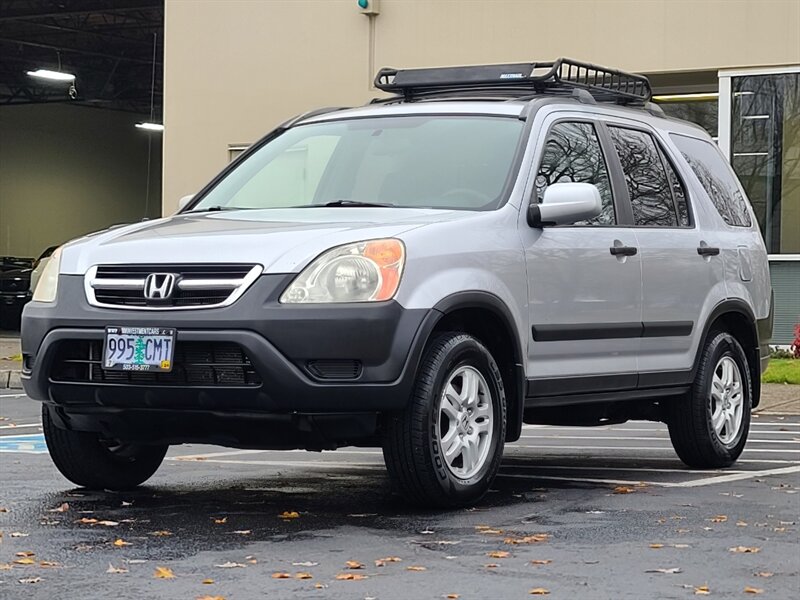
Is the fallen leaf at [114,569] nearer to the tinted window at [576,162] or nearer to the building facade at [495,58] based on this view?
the tinted window at [576,162]

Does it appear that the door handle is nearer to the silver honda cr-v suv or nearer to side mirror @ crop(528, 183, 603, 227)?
the silver honda cr-v suv

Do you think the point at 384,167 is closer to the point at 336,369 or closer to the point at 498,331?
the point at 498,331

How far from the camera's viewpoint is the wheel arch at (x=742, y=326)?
8.94 m

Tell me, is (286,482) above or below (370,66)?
below

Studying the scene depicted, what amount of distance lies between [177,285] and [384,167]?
62.3 inches

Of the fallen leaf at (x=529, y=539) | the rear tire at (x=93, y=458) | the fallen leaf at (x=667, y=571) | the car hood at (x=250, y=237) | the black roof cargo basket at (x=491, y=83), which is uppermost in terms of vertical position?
the black roof cargo basket at (x=491, y=83)

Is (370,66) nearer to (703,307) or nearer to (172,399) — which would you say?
(703,307)

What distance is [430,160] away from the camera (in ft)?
25.4

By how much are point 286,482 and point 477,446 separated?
57.1 inches

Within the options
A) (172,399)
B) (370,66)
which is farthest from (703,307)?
(370,66)

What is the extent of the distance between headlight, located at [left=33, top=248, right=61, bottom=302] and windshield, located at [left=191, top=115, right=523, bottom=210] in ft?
3.67

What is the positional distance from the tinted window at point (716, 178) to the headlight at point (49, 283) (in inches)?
147

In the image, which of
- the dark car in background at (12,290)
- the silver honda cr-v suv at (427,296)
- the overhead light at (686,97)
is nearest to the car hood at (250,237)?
the silver honda cr-v suv at (427,296)

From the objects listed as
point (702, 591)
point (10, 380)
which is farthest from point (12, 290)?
point (702, 591)
